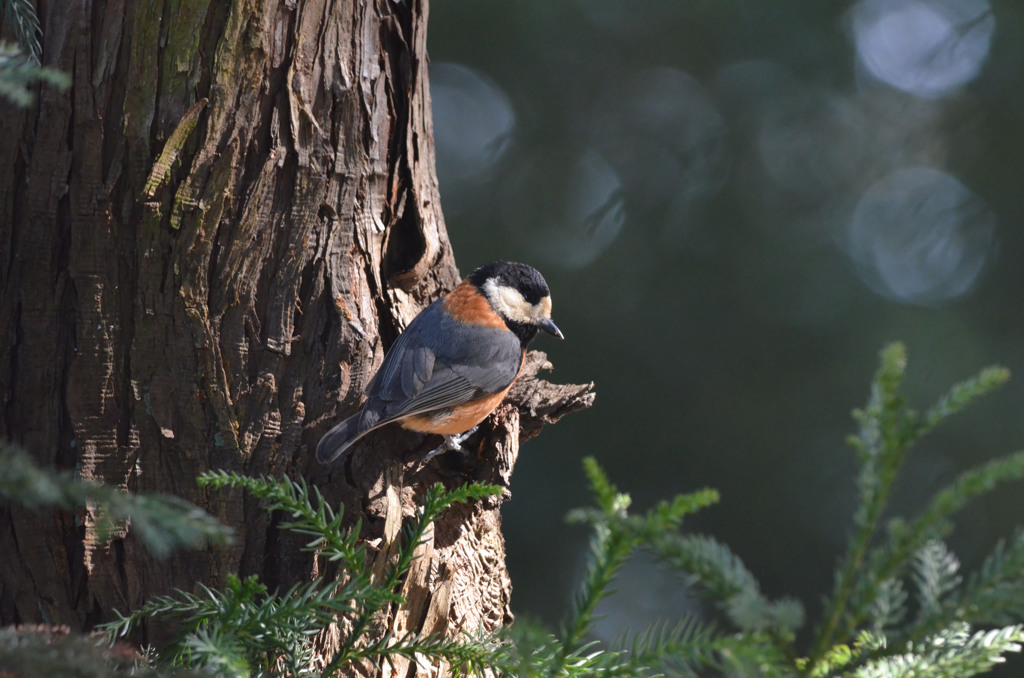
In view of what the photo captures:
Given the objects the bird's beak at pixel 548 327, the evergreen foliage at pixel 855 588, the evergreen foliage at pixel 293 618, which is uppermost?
the bird's beak at pixel 548 327

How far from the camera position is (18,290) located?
5.34ft

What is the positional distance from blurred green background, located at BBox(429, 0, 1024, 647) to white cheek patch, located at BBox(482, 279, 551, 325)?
1.09 meters

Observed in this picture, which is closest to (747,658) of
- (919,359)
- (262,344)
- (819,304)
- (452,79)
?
(262,344)

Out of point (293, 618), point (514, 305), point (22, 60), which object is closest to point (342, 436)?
point (293, 618)

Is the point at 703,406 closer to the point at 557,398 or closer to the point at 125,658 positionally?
the point at 557,398

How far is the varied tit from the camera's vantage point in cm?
187

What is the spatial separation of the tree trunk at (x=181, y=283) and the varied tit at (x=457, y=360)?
78 mm

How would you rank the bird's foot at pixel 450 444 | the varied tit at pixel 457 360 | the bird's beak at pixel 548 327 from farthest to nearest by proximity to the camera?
the bird's beak at pixel 548 327 → the bird's foot at pixel 450 444 → the varied tit at pixel 457 360

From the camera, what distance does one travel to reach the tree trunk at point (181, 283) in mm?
1614

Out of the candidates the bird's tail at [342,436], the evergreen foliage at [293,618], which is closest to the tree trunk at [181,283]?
the bird's tail at [342,436]

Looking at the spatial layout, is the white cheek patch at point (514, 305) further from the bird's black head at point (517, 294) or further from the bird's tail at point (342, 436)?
the bird's tail at point (342, 436)

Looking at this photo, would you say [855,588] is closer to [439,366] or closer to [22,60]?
[22,60]

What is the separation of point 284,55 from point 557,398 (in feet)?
3.45

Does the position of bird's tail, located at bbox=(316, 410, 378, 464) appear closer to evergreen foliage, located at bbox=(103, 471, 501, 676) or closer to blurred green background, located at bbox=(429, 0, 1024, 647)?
evergreen foliage, located at bbox=(103, 471, 501, 676)
